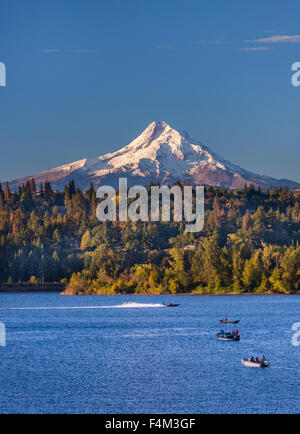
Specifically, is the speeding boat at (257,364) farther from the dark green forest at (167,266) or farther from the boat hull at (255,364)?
the dark green forest at (167,266)

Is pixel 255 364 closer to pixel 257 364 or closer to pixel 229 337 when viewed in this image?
pixel 257 364

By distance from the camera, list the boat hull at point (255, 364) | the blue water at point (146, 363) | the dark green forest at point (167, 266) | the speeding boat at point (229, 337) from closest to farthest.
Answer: the blue water at point (146, 363), the boat hull at point (255, 364), the speeding boat at point (229, 337), the dark green forest at point (167, 266)

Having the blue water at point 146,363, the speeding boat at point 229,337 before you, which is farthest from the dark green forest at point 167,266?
the speeding boat at point 229,337

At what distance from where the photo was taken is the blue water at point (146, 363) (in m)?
48.5

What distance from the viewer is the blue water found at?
4850cm

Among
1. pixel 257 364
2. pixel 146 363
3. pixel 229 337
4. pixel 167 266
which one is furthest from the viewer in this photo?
pixel 167 266

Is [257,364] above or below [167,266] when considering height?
below

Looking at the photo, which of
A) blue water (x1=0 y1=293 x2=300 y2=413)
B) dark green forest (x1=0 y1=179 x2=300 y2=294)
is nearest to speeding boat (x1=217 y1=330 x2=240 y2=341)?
blue water (x1=0 y1=293 x2=300 y2=413)

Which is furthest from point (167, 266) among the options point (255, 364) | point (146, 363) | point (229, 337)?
point (255, 364)

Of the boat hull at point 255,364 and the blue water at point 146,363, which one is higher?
the boat hull at point 255,364

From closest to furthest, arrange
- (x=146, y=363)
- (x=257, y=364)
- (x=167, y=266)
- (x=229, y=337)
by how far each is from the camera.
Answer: (x=257, y=364) < (x=146, y=363) < (x=229, y=337) < (x=167, y=266)

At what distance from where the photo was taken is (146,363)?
62344 millimetres

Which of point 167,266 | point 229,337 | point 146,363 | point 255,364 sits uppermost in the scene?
point 167,266
